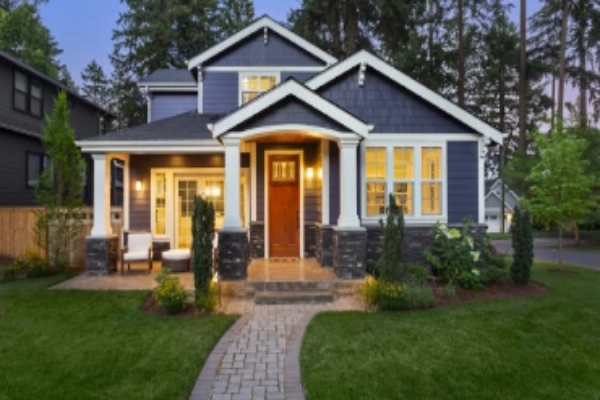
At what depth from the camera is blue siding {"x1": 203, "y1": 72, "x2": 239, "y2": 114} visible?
482 inches

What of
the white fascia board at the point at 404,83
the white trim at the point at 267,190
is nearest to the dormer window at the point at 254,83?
the white trim at the point at 267,190

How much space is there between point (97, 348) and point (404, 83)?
25.8 feet

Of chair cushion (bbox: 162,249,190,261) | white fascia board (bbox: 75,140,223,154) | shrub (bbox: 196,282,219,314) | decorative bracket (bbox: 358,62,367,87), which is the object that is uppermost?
decorative bracket (bbox: 358,62,367,87)

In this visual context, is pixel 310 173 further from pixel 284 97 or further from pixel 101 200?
pixel 101 200

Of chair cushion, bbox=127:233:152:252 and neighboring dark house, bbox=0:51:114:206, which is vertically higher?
neighboring dark house, bbox=0:51:114:206

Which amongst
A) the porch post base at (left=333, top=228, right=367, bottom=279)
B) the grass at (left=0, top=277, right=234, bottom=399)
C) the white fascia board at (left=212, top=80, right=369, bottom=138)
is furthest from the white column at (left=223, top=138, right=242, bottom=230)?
the grass at (left=0, top=277, right=234, bottom=399)

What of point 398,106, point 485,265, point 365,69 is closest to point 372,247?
point 485,265

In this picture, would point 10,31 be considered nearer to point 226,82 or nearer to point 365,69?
point 226,82

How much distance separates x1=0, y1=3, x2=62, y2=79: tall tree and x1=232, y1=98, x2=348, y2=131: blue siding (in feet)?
67.9

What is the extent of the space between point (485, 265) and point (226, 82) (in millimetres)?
8402

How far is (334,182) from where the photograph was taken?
970 cm

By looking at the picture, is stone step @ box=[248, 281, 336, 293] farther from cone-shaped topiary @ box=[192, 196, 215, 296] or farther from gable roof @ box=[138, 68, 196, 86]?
gable roof @ box=[138, 68, 196, 86]

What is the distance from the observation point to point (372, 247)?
956cm

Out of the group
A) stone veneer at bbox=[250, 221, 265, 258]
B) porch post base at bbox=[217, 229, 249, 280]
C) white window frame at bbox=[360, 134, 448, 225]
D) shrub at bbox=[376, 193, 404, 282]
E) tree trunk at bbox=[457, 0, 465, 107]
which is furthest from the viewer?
tree trunk at bbox=[457, 0, 465, 107]
